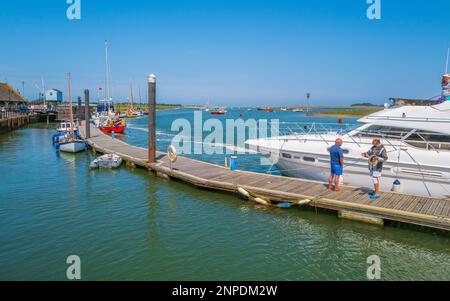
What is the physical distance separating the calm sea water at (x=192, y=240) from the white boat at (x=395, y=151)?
290cm

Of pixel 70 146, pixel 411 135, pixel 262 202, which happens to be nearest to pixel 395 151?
pixel 411 135

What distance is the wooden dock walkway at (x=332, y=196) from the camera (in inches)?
410

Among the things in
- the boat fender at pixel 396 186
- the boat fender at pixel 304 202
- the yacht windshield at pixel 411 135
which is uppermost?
the yacht windshield at pixel 411 135

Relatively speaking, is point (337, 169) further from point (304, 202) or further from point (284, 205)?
point (284, 205)

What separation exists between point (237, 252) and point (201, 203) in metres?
4.83

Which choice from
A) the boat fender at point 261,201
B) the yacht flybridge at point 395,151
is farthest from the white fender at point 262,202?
the yacht flybridge at point 395,151

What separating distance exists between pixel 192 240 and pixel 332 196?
5.81m

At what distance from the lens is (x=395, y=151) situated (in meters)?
13.4

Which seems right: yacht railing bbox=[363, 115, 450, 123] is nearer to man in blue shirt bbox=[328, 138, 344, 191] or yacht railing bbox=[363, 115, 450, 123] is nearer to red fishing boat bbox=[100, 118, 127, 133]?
man in blue shirt bbox=[328, 138, 344, 191]

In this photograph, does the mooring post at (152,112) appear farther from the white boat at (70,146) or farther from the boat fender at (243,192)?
the white boat at (70,146)
